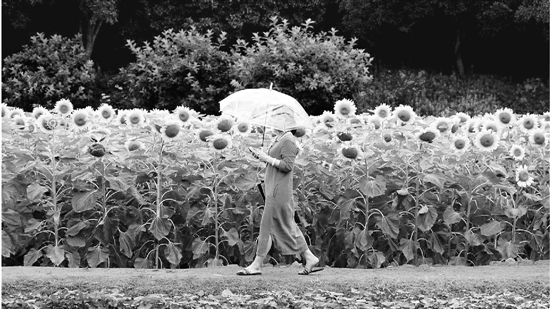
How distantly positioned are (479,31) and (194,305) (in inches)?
761

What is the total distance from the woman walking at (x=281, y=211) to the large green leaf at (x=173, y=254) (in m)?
0.76

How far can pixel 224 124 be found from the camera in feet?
21.4

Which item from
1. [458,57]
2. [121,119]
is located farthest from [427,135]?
[458,57]

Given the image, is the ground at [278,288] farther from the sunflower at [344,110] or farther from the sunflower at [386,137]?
the sunflower at [344,110]

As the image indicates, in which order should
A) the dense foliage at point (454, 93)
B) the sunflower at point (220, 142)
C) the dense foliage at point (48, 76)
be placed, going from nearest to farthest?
the sunflower at point (220, 142) < the dense foliage at point (48, 76) < the dense foliage at point (454, 93)

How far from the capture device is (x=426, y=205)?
256 inches

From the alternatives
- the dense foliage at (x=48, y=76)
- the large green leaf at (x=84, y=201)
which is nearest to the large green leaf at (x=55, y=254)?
the large green leaf at (x=84, y=201)

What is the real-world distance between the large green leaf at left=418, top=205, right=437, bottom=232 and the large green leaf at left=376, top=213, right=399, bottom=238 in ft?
0.58

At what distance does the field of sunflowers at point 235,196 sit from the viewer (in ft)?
20.6

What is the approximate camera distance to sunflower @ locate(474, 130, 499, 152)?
6642 mm

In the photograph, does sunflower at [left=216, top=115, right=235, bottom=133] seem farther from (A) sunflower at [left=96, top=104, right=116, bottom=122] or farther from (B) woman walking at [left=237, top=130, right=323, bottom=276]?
(A) sunflower at [left=96, top=104, right=116, bottom=122]

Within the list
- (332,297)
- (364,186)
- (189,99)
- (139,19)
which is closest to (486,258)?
(364,186)

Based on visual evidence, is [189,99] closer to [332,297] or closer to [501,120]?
[501,120]

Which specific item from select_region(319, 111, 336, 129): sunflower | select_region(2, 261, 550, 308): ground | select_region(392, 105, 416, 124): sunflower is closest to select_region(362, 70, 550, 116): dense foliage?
select_region(319, 111, 336, 129): sunflower
